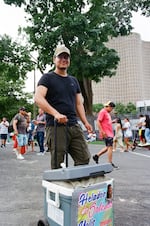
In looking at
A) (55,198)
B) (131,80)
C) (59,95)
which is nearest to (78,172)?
(55,198)


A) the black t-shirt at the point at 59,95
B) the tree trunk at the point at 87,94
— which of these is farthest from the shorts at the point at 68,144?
the tree trunk at the point at 87,94

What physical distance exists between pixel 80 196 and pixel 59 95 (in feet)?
3.95

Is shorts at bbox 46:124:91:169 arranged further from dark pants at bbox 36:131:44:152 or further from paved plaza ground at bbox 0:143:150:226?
dark pants at bbox 36:131:44:152

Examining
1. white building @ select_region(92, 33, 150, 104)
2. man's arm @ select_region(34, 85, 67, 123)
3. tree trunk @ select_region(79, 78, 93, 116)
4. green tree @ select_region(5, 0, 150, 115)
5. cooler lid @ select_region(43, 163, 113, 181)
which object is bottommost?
cooler lid @ select_region(43, 163, 113, 181)

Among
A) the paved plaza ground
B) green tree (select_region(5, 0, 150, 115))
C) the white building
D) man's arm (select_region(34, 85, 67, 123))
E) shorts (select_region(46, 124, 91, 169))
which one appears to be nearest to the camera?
man's arm (select_region(34, 85, 67, 123))

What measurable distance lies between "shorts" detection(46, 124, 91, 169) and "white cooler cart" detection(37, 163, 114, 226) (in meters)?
0.44

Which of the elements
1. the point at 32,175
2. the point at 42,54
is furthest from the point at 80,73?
the point at 32,175

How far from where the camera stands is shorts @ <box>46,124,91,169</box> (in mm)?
3184

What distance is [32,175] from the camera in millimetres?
6430

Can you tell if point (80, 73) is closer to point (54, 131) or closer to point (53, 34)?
point (53, 34)

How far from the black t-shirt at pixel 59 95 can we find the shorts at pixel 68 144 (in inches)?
4.1

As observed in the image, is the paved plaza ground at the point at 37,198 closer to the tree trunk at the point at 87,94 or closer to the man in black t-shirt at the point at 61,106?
the man in black t-shirt at the point at 61,106

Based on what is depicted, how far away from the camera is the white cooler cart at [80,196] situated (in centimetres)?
247

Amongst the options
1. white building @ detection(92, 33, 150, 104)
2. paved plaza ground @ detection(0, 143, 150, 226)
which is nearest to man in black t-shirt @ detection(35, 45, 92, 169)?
paved plaza ground @ detection(0, 143, 150, 226)
